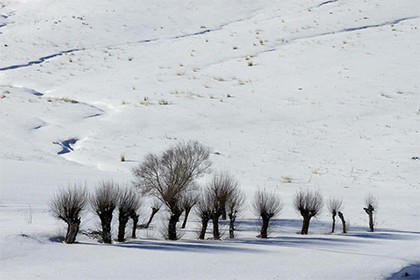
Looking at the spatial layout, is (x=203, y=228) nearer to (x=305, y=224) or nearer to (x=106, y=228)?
(x=106, y=228)

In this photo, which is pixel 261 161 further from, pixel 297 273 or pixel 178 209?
pixel 297 273

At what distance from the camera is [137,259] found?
46.6ft

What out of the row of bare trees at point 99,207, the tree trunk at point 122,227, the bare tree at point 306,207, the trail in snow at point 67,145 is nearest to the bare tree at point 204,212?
the row of bare trees at point 99,207

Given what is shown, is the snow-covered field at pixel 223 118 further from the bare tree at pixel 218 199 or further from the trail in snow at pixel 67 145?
the bare tree at pixel 218 199

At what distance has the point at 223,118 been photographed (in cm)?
3669

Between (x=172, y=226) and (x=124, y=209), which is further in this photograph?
(x=172, y=226)

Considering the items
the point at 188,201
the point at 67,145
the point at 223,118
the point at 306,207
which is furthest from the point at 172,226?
the point at 223,118

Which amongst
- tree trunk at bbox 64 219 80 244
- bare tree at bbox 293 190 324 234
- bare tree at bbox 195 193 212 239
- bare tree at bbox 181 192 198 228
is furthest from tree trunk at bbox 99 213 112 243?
bare tree at bbox 293 190 324 234

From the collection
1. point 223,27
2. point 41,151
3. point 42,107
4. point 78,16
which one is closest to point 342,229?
point 41,151

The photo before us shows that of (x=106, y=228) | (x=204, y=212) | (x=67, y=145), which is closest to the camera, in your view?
(x=106, y=228)

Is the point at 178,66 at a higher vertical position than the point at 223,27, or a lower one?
lower

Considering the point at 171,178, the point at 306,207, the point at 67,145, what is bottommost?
the point at 306,207

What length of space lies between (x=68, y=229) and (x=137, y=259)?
2693mm

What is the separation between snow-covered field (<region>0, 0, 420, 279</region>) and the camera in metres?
15.3
